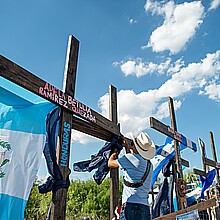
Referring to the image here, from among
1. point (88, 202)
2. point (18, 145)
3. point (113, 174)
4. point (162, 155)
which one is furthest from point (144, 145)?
point (88, 202)

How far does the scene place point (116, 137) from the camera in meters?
3.80

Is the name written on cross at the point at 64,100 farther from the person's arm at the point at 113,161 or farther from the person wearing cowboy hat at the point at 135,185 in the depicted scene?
the person wearing cowboy hat at the point at 135,185

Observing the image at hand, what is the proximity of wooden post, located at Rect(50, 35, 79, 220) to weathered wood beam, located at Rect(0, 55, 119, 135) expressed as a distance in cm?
10

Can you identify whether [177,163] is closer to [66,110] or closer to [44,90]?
[66,110]

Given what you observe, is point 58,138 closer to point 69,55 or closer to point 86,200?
point 69,55

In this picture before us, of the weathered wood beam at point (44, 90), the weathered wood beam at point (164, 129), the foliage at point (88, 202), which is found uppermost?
the foliage at point (88, 202)

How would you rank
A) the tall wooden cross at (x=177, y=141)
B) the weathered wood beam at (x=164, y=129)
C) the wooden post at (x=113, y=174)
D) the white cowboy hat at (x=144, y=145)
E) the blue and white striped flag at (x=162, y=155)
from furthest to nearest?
the blue and white striped flag at (x=162, y=155)
the tall wooden cross at (x=177, y=141)
the weathered wood beam at (x=164, y=129)
the wooden post at (x=113, y=174)
the white cowboy hat at (x=144, y=145)

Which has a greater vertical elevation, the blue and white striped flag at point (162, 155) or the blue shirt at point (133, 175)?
the blue and white striped flag at point (162, 155)

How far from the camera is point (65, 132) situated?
2881mm

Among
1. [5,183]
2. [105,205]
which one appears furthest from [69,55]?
[105,205]

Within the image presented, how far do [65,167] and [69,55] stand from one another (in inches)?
47.4

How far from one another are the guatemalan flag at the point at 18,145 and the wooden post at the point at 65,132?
178 millimetres

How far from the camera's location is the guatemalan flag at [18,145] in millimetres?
2389

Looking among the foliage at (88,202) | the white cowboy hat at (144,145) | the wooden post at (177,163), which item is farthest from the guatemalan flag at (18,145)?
the foliage at (88,202)
